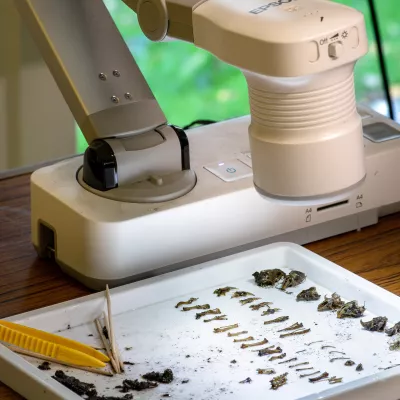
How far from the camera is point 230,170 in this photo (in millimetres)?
1285

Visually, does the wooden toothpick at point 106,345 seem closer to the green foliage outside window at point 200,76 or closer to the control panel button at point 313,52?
the control panel button at point 313,52

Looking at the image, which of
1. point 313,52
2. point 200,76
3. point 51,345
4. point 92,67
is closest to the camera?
point 313,52

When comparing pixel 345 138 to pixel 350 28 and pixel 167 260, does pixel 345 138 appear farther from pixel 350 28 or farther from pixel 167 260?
pixel 167 260

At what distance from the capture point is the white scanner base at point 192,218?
118 centimetres

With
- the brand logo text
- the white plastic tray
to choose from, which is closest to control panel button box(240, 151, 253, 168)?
the white plastic tray

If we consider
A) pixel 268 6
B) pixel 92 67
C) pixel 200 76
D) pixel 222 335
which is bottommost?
pixel 200 76

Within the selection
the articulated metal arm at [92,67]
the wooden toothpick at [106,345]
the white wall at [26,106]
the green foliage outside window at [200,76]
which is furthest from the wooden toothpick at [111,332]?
the green foliage outside window at [200,76]

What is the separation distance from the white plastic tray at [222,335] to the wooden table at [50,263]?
0.16 feet

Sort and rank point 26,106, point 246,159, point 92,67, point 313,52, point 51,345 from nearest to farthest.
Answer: point 313,52 → point 51,345 → point 92,67 → point 246,159 → point 26,106

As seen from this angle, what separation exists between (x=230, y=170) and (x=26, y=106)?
42 centimetres

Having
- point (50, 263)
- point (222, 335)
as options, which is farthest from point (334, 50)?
point (50, 263)

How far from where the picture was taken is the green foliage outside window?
10.7 ft

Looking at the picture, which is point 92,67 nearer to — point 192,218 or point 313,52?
point 192,218

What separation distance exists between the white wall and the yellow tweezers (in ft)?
1.80
